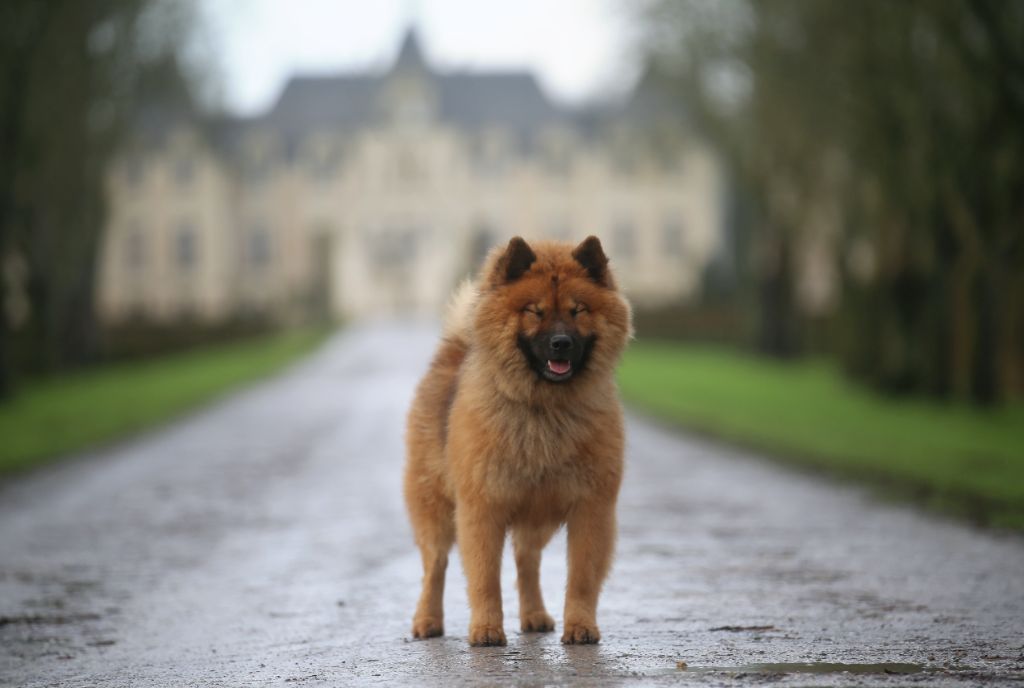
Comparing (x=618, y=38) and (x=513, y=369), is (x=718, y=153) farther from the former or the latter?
(x=513, y=369)

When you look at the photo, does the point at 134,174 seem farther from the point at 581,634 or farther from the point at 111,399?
the point at 581,634

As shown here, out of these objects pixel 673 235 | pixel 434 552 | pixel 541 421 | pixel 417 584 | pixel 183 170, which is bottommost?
pixel 417 584

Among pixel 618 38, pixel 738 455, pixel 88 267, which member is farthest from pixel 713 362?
pixel 738 455

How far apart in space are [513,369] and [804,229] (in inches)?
1155

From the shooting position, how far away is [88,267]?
126ft

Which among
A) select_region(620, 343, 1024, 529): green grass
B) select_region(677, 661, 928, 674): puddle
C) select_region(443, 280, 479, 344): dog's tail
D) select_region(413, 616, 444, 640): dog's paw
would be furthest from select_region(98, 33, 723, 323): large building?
select_region(677, 661, 928, 674): puddle

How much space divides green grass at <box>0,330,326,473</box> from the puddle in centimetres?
1153

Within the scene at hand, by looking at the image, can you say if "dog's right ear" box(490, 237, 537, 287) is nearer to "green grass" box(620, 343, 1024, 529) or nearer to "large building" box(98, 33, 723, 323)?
"green grass" box(620, 343, 1024, 529)

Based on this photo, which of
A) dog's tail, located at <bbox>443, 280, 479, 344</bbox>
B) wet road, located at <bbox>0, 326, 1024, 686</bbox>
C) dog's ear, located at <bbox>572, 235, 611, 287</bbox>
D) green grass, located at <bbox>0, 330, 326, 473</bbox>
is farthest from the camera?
green grass, located at <bbox>0, 330, 326, 473</bbox>

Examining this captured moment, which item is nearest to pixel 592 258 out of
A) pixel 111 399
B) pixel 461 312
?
pixel 461 312

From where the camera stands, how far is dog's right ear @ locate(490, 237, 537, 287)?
246 inches

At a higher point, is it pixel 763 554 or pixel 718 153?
pixel 718 153

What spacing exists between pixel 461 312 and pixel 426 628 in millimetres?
1431

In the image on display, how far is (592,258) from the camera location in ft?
20.8
